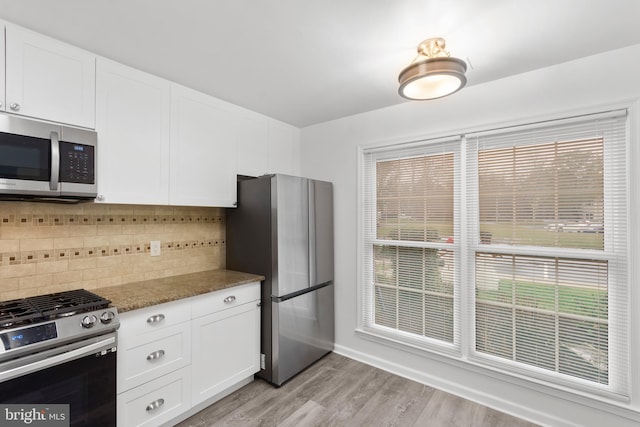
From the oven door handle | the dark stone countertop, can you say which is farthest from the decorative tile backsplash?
the oven door handle

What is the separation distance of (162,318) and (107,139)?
120 centimetres

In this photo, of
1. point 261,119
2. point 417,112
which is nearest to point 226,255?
point 261,119

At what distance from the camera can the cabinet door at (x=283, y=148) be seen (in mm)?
3096

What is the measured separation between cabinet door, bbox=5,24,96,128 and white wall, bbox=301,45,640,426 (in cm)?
204

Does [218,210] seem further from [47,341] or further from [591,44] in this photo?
[591,44]

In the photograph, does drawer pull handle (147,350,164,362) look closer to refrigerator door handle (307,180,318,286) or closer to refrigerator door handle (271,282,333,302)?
refrigerator door handle (271,282,333,302)

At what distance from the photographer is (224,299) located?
7.44 ft

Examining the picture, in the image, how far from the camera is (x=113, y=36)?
1682 millimetres

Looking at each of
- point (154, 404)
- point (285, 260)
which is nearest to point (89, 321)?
point (154, 404)

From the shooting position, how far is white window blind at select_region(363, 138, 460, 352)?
2471 millimetres

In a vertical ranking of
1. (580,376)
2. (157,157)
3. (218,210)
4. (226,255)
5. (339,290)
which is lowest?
(580,376)

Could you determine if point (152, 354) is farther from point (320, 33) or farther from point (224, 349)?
point (320, 33)

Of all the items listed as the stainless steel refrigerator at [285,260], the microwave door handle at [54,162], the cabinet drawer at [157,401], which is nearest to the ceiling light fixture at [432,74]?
the stainless steel refrigerator at [285,260]

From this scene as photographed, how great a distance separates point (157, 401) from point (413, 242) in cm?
221
